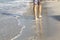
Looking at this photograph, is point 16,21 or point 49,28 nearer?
point 49,28

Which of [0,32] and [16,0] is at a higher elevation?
[16,0]

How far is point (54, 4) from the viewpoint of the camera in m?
2.20

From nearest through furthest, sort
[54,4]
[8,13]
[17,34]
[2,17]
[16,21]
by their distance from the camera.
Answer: [17,34] → [16,21] → [2,17] → [8,13] → [54,4]

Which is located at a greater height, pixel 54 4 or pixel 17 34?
pixel 54 4

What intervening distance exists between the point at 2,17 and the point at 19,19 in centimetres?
21

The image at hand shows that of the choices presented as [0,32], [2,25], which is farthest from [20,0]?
[0,32]

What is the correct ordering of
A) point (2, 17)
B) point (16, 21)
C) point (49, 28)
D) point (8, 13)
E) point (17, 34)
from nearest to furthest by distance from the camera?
point (17, 34)
point (49, 28)
point (16, 21)
point (2, 17)
point (8, 13)

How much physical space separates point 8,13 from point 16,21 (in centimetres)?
30

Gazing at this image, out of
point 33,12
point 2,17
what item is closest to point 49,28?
point 33,12

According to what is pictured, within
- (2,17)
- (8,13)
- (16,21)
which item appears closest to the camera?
(16,21)

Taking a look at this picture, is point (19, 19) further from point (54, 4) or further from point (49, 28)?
point (54, 4)

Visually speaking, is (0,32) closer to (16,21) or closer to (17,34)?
(17,34)

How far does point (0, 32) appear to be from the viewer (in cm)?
148

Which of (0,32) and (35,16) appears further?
(35,16)
